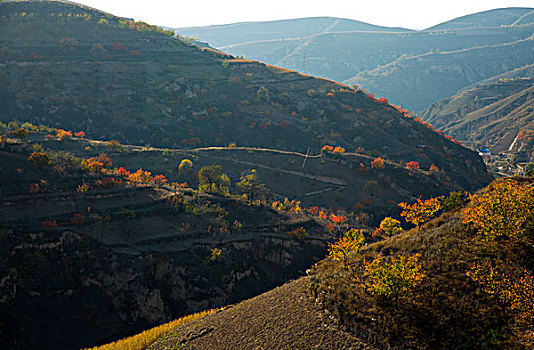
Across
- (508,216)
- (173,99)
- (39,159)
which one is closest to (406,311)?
(508,216)

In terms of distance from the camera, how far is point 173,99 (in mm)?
152875

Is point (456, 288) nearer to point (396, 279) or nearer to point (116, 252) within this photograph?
point (396, 279)

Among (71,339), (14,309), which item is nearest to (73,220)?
(14,309)

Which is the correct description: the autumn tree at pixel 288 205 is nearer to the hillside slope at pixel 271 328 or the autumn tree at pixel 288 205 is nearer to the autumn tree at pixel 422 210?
the autumn tree at pixel 422 210

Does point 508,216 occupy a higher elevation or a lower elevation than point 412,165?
higher

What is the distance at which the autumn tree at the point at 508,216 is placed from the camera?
1264 inches

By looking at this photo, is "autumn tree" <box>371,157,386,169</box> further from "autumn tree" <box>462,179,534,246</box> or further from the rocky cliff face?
"autumn tree" <box>462,179,534,246</box>

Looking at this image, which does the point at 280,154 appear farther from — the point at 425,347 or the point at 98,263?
the point at 425,347

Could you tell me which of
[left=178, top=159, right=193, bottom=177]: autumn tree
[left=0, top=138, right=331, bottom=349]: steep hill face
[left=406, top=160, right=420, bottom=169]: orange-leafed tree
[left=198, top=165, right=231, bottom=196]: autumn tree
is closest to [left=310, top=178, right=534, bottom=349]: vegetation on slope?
[left=0, top=138, right=331, bottom=349]: steep hill face

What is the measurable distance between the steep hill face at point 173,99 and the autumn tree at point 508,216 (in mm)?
104419

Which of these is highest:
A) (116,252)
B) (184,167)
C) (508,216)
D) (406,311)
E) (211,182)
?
(508,216)

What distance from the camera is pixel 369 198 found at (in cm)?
10644

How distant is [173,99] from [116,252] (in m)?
105

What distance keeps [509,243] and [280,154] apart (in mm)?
94676
